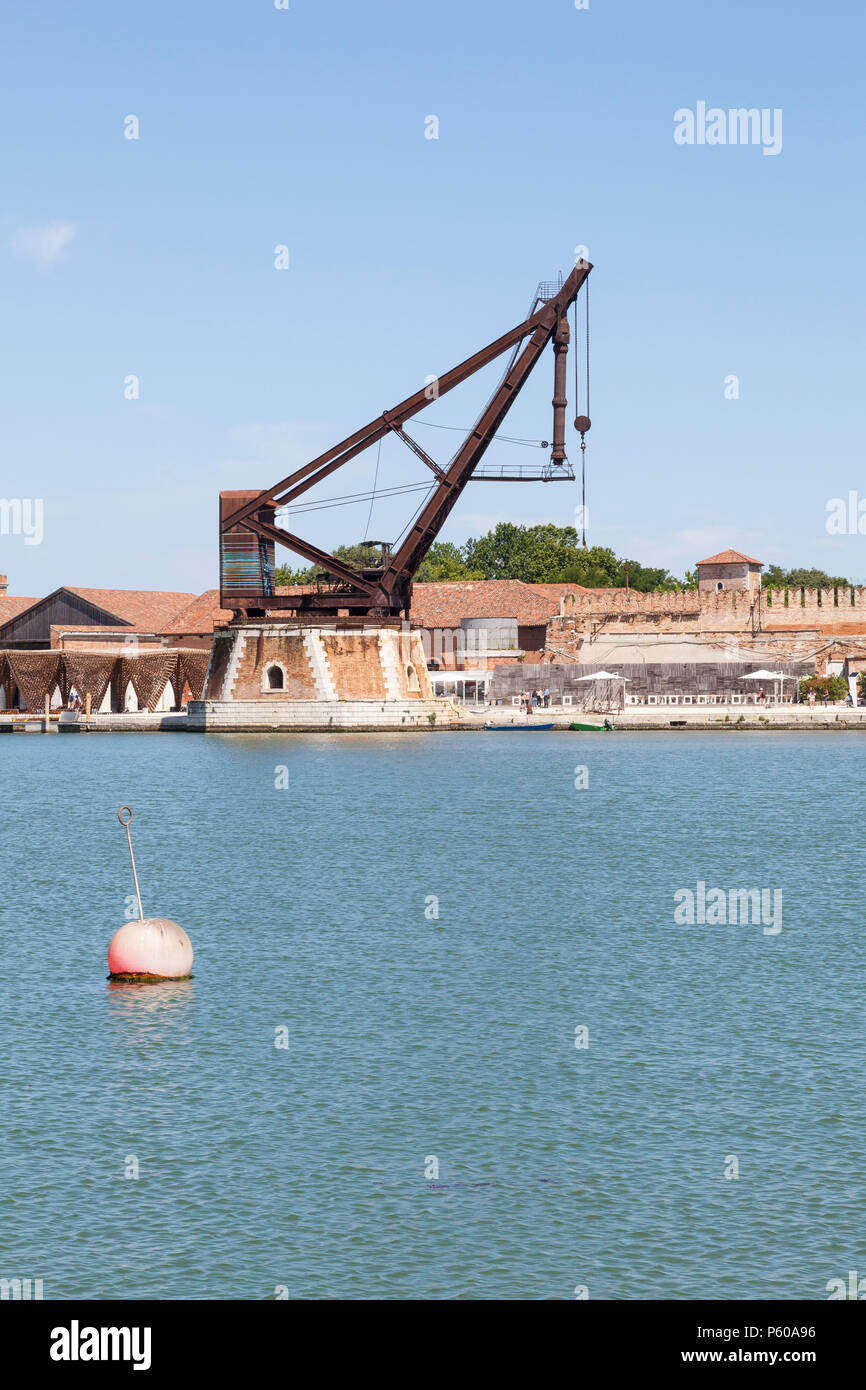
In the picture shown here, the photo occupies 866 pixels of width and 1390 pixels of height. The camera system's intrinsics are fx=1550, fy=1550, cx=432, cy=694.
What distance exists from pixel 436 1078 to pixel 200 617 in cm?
7513

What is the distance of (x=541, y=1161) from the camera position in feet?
35.8

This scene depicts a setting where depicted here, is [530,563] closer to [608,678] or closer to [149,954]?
[608,678]

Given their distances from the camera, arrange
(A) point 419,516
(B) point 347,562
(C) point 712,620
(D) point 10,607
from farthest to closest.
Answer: (B) point 347,562, (D) point 10,607, (C) point 712,620, (A) point 419,516

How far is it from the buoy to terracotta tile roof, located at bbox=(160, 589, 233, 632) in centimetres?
6803

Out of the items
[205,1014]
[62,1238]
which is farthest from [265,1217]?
[205,1014]

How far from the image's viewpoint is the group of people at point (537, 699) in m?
76.6

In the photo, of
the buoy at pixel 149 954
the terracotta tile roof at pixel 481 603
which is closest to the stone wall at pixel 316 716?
the terracotta tile roof at pixel 481 603

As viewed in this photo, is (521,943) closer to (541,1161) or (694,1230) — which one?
(541,1161)

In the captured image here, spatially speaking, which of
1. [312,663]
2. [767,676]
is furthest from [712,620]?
[312,663]

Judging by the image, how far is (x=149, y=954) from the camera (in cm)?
1680

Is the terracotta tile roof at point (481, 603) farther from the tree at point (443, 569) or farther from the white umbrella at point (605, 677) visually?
the tree at point (443, 569)
